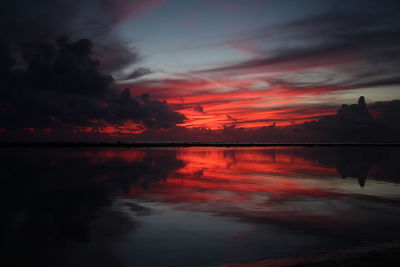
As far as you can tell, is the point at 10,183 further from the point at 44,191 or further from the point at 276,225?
the point at 276,225

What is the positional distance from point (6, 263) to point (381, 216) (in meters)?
14.0

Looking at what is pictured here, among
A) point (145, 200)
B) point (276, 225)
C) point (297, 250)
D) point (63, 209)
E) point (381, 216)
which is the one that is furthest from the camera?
point (145, 200)

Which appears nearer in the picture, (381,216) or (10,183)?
(381,216)

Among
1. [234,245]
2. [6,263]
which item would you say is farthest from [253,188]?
[6,263]

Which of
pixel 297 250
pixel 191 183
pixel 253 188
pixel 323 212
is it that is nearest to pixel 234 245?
pixel 297 250

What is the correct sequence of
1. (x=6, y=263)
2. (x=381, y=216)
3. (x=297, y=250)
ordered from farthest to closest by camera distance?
(x=381, y=216) < (x=297, y=250) < (x=6, y=263)

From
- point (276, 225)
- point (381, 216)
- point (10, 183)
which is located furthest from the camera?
point (10, 183)

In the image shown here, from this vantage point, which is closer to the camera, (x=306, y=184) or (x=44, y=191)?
(x=44, y=191)

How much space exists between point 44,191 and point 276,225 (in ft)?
47.8

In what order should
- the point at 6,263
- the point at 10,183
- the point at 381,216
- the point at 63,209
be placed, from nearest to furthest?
the point at 6,263 < the point at 381,216 < the point at 63,209 < the point at 10,183

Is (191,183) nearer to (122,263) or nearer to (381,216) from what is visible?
(381,216)

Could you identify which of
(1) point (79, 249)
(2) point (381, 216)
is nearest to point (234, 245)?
(1) point (79, 249)

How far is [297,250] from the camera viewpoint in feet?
Result: 29.2

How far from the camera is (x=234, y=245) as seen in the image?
9.42m
